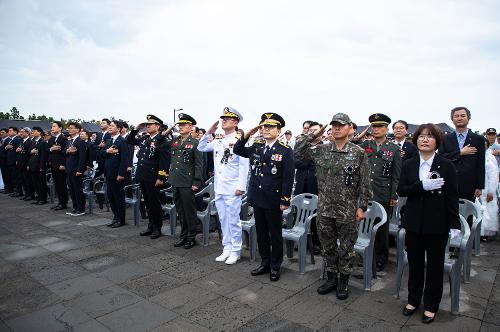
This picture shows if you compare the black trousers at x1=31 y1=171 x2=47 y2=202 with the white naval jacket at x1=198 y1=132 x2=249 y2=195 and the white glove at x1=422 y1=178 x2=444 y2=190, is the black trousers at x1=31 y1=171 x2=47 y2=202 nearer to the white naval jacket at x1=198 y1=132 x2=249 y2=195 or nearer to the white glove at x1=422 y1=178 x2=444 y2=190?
the white naval jacket at x1=198 y1=132 x2=249 y2=195

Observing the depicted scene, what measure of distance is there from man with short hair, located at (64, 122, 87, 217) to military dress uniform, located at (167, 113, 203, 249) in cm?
339

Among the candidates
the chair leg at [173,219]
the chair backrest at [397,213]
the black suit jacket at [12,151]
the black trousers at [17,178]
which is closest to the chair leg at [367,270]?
the chair backrest at [397,213]

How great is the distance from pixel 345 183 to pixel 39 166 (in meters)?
9.13

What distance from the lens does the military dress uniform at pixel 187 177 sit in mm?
5578

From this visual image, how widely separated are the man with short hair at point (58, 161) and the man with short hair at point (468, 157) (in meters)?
8.63

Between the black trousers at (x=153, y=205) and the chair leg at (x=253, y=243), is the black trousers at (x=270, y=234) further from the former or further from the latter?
the black trousers at (x=153, y=205)

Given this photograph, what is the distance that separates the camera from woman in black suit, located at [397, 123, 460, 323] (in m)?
3.02

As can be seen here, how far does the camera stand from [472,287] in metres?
3.93

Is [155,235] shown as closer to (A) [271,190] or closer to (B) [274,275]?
(B) [274,275]

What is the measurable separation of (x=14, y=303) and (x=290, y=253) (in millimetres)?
3468

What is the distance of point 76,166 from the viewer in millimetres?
7988

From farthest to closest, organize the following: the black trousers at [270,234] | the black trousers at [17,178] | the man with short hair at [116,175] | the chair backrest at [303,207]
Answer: the black trousers at [17,178]
the man with short hair at [116,175]
the chair backrest at [303,207]
the black trousers at [270,234]

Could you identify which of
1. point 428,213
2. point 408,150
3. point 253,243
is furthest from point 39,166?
point 428,213

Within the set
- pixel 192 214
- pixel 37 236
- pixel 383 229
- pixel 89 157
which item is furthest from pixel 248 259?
pixel 89 157
